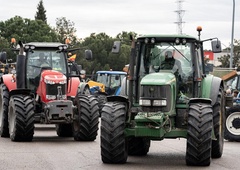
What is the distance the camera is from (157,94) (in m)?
15.0

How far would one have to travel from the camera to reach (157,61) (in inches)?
634

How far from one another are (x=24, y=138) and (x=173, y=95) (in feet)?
19.9

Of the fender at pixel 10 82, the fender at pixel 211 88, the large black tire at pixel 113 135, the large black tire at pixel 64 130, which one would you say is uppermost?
the fender at pixel 211 88

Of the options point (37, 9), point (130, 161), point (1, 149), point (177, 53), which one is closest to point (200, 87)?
point (177, 53)

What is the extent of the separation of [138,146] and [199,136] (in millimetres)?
2496

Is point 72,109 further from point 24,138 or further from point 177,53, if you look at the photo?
point 177,53

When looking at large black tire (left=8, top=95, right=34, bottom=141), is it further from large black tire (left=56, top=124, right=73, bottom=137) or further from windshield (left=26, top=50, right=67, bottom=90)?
large black tire (left=56, top=124, right=73, bottom=137)

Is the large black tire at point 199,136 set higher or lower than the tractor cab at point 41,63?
lower

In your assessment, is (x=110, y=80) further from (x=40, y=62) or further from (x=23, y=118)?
(x=23, y=118)

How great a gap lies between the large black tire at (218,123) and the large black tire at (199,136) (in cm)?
121

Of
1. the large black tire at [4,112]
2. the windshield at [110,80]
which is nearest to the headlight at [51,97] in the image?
the large black tire at [4,112]

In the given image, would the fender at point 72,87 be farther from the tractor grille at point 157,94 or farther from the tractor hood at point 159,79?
the tractor grille at point 157,94

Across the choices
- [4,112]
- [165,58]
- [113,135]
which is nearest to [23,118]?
[4,112]

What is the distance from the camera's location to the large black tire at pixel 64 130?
73.0ft
